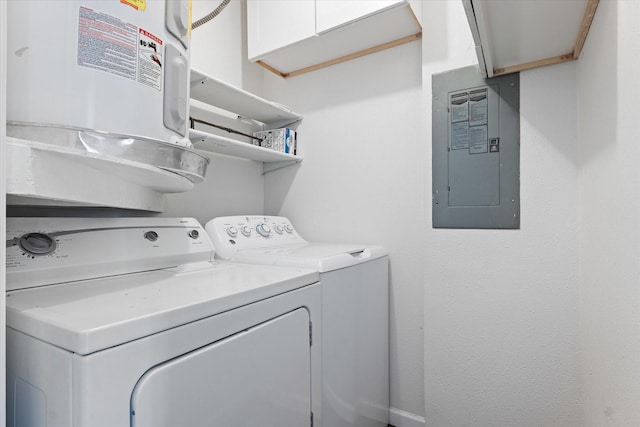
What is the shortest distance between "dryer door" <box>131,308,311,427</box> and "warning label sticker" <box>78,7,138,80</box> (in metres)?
0.75

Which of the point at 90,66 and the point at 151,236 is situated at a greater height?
the point at 90,66

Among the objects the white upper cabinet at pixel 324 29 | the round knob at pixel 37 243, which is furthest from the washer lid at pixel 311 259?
the white upper cabinet at pixel 324 29

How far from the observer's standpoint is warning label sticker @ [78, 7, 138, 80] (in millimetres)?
832

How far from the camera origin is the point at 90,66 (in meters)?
0.84

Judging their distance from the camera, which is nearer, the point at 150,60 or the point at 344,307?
the point at 150,60

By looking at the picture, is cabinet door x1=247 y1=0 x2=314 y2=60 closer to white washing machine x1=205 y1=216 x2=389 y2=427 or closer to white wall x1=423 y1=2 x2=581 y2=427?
white wall x1=423 y1=2 x2=581 y2=427

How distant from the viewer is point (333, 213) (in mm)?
2158

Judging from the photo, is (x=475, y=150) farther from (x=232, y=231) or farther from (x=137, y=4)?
(x=137, y=4)

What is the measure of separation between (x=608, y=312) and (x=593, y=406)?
0.46 metres

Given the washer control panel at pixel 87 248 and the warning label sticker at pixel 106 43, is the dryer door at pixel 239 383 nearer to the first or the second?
the washer control panel at pixel 87 248

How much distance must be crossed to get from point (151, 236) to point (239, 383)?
26.1 inches

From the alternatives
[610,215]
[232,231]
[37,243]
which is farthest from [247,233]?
[610,215]

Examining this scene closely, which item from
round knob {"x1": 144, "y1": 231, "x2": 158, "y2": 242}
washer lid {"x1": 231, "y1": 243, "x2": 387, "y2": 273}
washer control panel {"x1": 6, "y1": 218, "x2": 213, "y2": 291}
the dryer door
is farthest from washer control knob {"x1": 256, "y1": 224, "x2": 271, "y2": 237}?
the dryer door

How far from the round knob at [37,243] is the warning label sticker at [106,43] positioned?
0.50 meters
